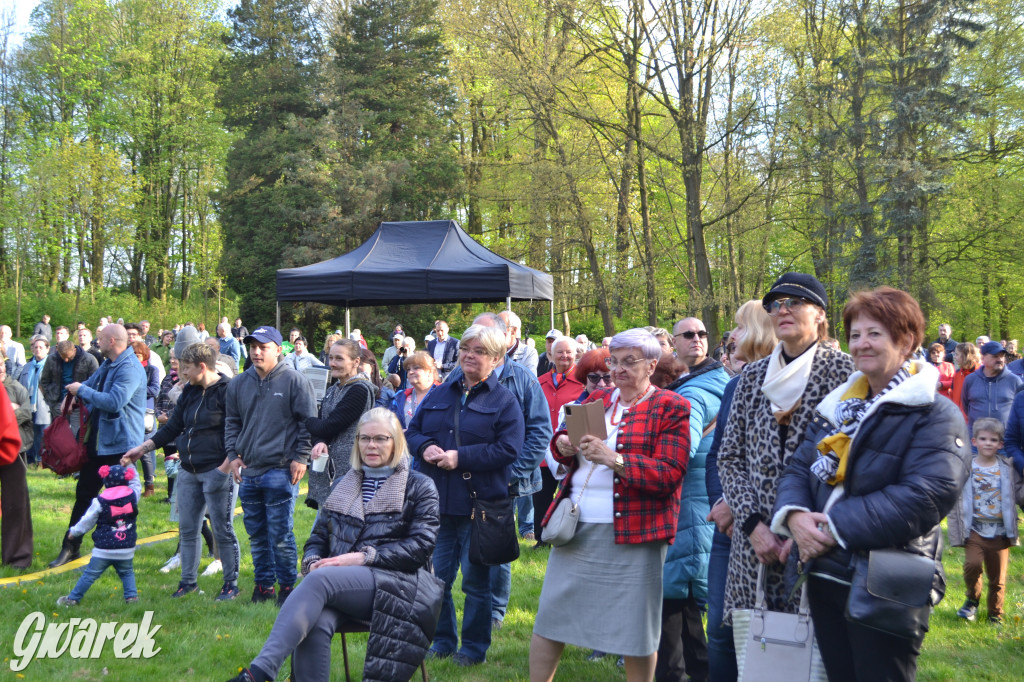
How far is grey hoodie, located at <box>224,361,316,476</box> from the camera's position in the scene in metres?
5.71

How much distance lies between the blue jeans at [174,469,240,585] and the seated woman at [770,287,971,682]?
4372 millimetres

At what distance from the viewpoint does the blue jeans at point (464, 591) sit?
4723mm

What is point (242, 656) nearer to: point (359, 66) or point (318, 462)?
point (318, 462)

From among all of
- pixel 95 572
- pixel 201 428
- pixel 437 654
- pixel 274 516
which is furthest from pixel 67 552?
pixel 437 654

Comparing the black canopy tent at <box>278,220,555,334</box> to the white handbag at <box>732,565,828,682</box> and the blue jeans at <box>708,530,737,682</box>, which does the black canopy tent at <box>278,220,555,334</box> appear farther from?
the white handbag at <box>732,565,828,682</box>

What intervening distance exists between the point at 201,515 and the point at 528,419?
2.77 m

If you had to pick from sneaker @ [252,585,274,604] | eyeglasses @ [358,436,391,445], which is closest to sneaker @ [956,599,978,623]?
eyeglasses @ [358,436,391,445]

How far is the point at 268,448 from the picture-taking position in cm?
569

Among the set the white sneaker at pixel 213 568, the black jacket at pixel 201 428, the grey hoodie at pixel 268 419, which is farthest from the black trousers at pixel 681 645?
the white sneaker at pixel 213 568

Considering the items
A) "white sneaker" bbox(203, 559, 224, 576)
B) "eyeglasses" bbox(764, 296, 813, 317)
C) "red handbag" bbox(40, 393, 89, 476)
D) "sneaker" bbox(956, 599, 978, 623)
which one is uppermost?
"eyeglasses" bbox(764, 296, 813, 317)

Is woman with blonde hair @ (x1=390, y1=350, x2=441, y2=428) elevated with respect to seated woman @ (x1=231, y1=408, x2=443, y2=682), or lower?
elevated

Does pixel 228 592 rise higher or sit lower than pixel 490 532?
lower

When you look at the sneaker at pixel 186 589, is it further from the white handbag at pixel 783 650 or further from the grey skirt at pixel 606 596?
the white handbag at pixel 783 650

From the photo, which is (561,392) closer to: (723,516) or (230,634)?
(230,634)
